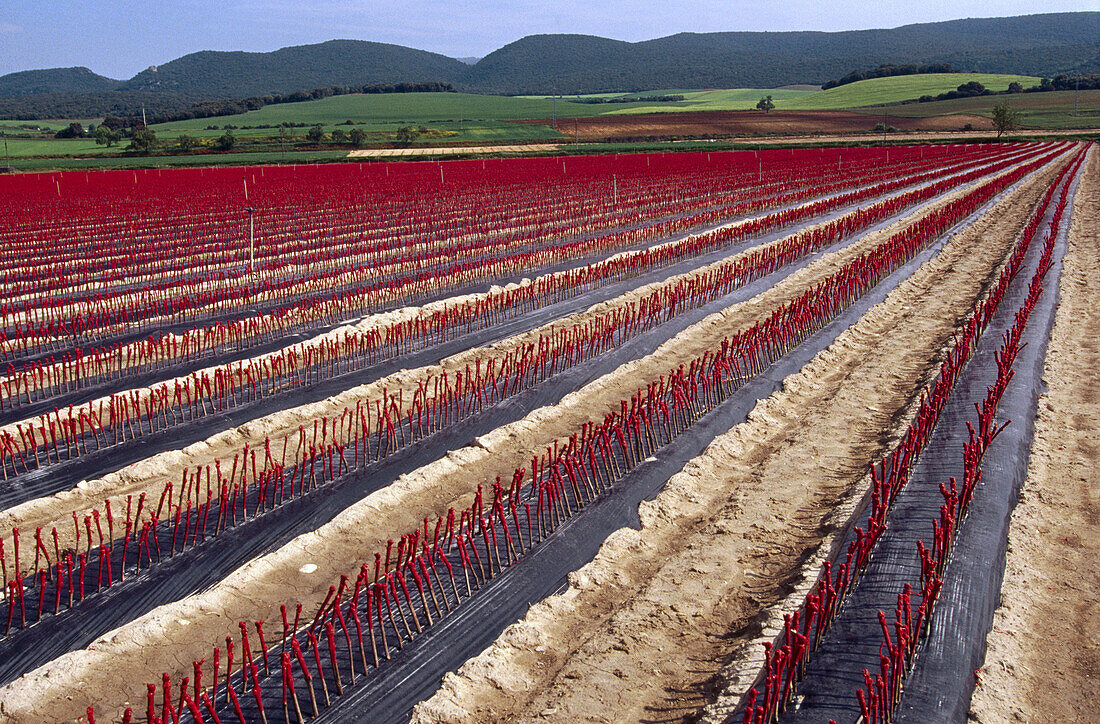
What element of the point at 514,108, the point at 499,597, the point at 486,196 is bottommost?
the point at 499,597

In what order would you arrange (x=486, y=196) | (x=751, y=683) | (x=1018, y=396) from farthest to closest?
(x=486, y=196) → (x=1018, y=396) → (x=751, y=683)

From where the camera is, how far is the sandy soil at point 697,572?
418 cm

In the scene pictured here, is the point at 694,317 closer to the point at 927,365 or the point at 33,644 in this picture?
the point at 927,365

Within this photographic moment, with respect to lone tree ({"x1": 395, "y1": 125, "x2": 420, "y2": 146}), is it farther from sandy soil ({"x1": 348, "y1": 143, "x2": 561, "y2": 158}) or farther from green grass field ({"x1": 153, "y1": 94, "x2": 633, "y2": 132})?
green grass field ({"x1": 153, "y1": 94, "x2": 633, "y2": 132})

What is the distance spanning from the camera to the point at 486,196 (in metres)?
29.8

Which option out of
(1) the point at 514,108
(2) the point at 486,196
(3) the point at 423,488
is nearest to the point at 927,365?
(3) the point at 423,488

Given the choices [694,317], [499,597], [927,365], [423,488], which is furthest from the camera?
[694,317]

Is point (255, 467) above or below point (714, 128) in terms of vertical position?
below

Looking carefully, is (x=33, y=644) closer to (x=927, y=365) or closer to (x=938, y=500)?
(x=938, y=500)

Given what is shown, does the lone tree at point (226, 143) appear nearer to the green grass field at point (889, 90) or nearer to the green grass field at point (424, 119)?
the green grass field at point (424, 119)

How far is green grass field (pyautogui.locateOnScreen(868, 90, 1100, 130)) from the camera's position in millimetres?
88625

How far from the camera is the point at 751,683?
4160mm

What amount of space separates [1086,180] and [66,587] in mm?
37929

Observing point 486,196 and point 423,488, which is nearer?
point 423,488
